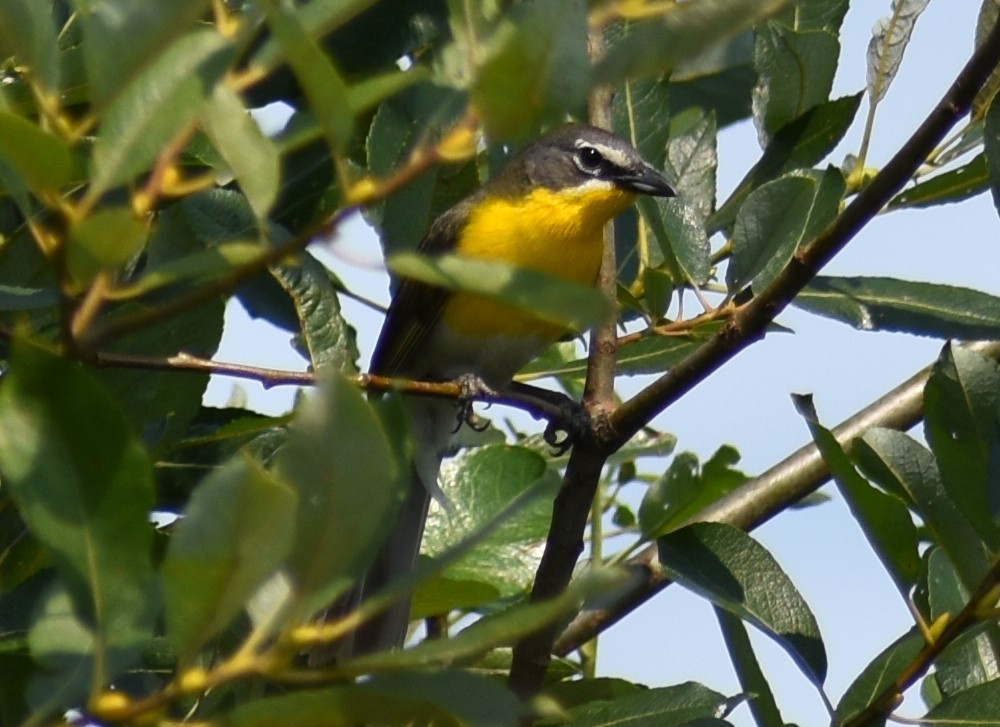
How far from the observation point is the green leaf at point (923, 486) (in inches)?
87.0

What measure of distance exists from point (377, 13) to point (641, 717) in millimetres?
1217

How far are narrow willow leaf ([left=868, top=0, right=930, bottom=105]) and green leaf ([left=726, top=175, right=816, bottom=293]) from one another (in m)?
0.33

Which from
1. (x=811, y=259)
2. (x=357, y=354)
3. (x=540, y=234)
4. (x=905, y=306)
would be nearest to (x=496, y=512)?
(x=357, y=354)

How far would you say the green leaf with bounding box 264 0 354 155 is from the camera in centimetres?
114

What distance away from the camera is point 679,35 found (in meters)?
1.18

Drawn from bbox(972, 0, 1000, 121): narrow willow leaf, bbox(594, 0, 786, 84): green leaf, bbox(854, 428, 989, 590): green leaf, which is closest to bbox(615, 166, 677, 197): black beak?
bbox(972, 0, 1000, 121): narrow willow leaf

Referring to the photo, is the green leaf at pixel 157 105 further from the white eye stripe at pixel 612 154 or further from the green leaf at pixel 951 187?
the white eye stripe at pixel 612 154

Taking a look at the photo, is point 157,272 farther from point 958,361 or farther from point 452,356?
point 452,356

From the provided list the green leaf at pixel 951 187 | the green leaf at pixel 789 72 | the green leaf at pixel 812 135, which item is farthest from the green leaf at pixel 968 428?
the green leaf at pixel 789 72

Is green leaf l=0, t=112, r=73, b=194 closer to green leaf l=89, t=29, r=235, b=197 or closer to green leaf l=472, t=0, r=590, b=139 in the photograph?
green leaf l=89, t=29, r=235, b=197

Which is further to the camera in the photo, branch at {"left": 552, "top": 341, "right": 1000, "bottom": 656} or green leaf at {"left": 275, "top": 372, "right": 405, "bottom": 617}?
branch at {"left": 552, "top": 341, "right": 1000, "bottom": 656}

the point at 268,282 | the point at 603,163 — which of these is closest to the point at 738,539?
the point at 268,282

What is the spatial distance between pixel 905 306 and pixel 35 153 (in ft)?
6.36

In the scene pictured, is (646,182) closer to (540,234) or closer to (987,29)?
(540,234)
